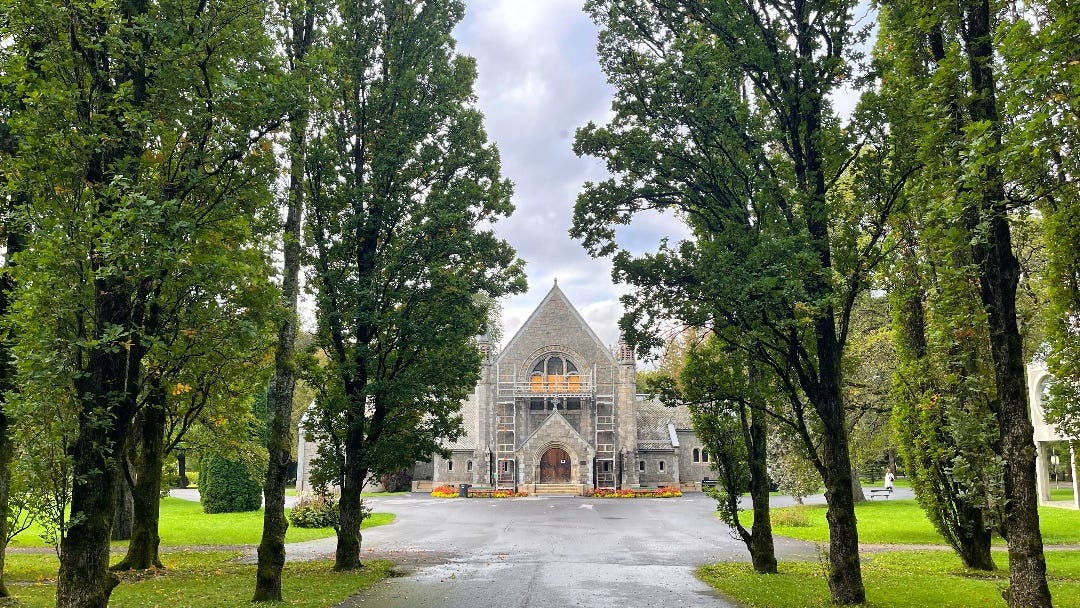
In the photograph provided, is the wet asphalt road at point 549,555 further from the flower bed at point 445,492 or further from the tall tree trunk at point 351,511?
the flower bed at point 445,492

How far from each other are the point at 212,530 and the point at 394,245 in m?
15.5

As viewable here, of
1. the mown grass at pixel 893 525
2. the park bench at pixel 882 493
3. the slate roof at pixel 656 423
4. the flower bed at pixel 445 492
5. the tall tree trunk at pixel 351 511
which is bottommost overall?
the flower bed at pixel 445 492

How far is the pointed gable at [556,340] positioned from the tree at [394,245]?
37.0 metres

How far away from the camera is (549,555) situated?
18344 millimetres

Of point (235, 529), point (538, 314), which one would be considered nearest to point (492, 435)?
point (538, 314)

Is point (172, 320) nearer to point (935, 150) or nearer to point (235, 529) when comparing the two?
point (935, 150)

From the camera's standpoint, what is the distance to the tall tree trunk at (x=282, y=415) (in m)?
11.6

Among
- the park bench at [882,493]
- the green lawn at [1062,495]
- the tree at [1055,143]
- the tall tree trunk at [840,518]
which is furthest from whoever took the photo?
the park bench at [882,493]

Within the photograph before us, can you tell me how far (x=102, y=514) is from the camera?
27.9ft

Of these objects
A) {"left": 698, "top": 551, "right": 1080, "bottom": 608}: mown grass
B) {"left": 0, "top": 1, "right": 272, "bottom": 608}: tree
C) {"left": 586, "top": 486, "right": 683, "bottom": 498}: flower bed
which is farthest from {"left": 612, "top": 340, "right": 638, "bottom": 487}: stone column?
{"left": 0, "top": 1, "right": 272, "bottom": 608}: tree

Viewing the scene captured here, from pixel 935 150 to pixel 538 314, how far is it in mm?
45475

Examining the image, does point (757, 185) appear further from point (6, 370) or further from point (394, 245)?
point (6, 370)

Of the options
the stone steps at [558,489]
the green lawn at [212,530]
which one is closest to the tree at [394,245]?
the green lawn at [212,530]

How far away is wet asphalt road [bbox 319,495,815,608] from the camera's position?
12.3 metres
